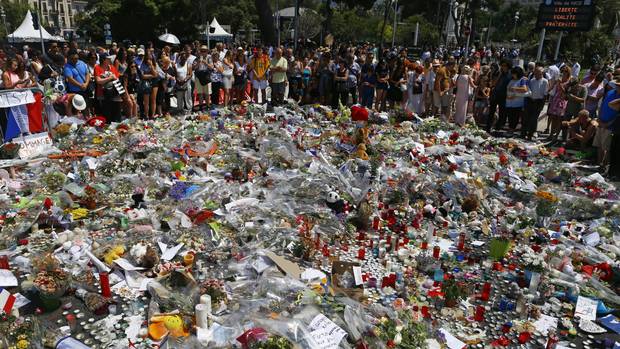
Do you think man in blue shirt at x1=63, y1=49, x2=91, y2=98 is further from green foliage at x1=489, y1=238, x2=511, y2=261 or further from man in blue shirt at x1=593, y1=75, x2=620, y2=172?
man in blue shirt at x1=593, y1=75, x2=620, y2=172

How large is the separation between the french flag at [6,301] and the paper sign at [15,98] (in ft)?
15.1

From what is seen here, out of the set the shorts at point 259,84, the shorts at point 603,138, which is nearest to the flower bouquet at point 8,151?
the shorts at point 259,84

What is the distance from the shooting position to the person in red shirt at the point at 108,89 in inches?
345

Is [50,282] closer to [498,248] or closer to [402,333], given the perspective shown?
[402,333]

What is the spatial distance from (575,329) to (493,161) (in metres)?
4.24

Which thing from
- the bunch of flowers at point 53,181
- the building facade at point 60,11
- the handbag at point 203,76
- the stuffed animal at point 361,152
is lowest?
the bunch of flowers at point 53,181

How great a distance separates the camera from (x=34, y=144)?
757 centimetres

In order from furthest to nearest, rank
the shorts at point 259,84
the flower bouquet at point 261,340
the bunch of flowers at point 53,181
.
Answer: the shorts at point 259,84 → the bunch of flowers at point 53,181 → the flower bouquet at point 261,340

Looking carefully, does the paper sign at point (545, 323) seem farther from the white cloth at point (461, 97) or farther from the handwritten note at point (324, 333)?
the white cloth at point (461, 97)

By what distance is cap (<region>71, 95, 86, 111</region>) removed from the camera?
28.1 ft

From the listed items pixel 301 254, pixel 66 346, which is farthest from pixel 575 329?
pixel 66 346

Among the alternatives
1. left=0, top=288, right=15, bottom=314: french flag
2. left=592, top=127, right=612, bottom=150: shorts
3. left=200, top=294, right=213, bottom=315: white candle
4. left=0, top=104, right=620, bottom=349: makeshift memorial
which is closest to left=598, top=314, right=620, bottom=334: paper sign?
left=0, top=104, right=620, bottom=349: makeshift memorial

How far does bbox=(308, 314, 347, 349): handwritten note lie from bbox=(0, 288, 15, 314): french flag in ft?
8.23

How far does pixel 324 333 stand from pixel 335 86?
30.5 ft
